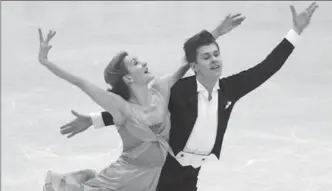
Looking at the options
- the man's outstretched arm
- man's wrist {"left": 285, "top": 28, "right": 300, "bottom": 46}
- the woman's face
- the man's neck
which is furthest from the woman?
man's wrist {"left": 285, "top": 28, "right": 300, "bottom": 46}

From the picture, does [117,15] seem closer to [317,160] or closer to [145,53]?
[145,53]

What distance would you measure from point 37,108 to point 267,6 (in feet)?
11.1

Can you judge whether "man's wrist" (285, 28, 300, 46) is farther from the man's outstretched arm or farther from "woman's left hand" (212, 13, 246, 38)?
"woman's left hand" (212, 13, 246, 38)

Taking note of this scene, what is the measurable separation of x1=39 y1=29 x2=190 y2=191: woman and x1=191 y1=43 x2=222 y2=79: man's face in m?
0.12

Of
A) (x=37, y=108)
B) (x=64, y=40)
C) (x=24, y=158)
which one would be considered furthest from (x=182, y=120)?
(x=64, y=40)

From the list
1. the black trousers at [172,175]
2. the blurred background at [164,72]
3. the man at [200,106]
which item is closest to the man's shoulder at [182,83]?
the man at [200,106]

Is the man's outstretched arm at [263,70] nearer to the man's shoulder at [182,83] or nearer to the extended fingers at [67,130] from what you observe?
the man's shoulder at [182,83]

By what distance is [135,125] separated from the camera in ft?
8.06

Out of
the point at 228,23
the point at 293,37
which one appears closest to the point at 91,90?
the point at 228,23

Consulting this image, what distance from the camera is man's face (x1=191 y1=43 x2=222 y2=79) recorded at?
253 centimetres

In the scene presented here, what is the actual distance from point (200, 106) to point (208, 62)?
148mm

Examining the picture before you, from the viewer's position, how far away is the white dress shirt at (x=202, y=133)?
2.54 meters

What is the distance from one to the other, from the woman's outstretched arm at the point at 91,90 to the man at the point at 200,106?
0.23 feet

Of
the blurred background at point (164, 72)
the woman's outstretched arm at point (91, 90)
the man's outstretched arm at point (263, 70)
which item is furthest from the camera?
the blurred background at point (164, 72)
